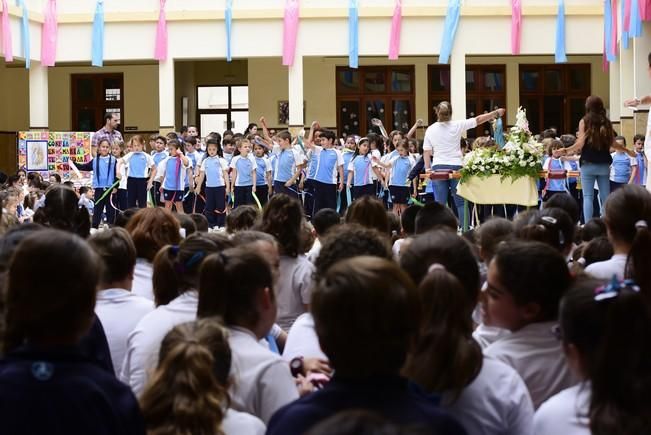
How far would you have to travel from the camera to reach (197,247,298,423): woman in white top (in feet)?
9.43

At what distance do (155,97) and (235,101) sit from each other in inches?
86.3

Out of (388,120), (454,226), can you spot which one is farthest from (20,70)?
(454,226)

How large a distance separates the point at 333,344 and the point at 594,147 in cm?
842

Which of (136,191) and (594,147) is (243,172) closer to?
(136,191)

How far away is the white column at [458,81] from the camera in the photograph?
22266mm

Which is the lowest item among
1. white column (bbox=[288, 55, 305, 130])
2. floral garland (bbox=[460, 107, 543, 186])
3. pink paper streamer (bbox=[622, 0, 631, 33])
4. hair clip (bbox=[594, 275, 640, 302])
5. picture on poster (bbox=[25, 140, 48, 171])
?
hair clip (bbox=[594, 275, 640, 302])

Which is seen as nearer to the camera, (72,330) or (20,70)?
(72,330)

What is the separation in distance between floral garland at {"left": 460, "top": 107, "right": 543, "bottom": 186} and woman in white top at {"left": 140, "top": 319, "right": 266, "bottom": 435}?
8.53 meters

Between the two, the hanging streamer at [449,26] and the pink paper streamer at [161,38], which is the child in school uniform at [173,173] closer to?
the pink paper streamer at [161,38]

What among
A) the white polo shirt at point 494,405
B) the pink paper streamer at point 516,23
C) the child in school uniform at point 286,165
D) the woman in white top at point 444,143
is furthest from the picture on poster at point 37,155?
the white polo shirt at point 494,405

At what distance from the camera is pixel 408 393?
224cm

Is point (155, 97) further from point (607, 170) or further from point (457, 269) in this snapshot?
point (457, 269)

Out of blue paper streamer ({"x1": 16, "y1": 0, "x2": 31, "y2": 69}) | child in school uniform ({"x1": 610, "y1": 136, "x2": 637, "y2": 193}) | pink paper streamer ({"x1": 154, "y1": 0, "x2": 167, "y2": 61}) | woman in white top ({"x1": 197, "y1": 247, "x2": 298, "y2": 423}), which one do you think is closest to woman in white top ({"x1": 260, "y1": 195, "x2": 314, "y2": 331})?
woman in white top ({"x1": 197, "y1": 247, "x2": 298, "y2": 423})

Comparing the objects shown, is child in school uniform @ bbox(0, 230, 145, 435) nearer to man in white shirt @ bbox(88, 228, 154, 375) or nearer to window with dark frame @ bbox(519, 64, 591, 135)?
man in white shirt @ bbox(88, 228, 154, 375)
